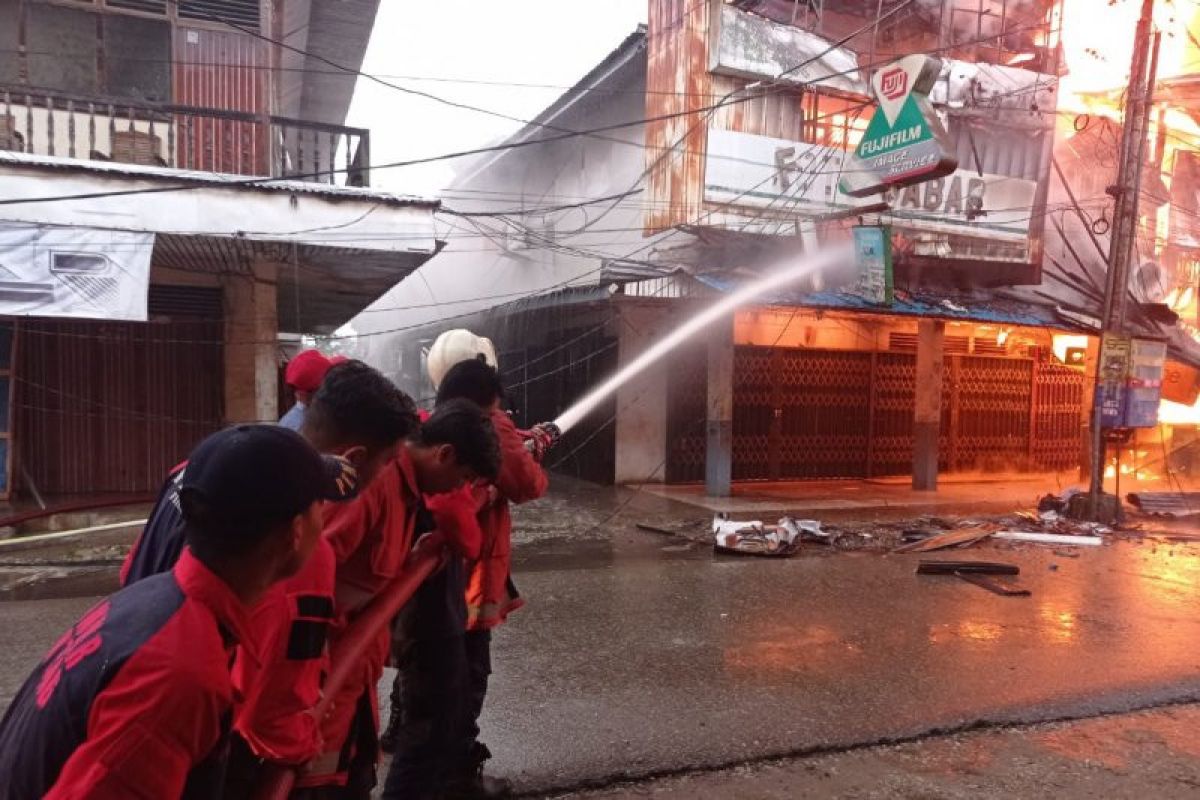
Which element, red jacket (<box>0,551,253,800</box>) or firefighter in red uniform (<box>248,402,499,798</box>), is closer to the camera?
red jacket (<box>0,551,253,800</box>)

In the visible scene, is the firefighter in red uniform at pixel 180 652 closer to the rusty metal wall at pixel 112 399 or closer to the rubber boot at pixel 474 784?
the rubber boot at pixel 474 784

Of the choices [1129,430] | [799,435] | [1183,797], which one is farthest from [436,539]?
[799,435]

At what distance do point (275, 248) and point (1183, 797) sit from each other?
8187mm

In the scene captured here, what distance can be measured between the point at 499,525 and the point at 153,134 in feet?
23.6

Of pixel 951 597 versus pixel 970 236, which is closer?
pixel 951 597

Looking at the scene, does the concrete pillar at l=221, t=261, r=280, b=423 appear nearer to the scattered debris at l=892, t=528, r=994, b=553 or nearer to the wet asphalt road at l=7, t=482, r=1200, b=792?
the wet asphalt road at l=7, t=482, r=1200, b=792

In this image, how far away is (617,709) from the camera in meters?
3.81

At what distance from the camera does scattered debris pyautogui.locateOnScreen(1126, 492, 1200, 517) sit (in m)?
10.1

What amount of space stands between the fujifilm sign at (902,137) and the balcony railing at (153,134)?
6239 mm

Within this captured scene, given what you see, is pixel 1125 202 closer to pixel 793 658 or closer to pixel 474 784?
pixel 793 658

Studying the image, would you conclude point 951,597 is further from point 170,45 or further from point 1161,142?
point 1161,142

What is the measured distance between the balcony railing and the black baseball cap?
6838 millimetres

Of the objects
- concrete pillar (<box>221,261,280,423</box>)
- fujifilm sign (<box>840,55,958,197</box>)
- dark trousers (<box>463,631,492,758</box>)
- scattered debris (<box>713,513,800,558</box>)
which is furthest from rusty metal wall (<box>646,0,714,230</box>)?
dark trousers (<box>463,631,492,758</box>)

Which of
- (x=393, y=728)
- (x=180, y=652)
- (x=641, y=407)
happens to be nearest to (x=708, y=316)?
(x=641, y=407)
